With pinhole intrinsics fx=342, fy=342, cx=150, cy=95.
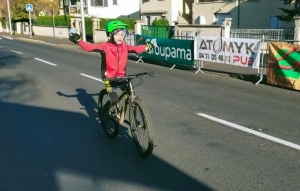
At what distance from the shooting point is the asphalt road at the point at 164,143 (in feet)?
13.4

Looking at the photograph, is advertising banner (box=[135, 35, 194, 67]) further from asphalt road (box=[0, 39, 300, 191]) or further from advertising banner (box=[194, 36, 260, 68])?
asphalt road (box=[0, 39, 300, 191])

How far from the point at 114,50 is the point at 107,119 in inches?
47.8

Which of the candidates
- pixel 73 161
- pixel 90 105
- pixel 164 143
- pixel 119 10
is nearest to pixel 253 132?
pixel 164 143

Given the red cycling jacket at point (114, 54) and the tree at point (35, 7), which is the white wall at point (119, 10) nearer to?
the tree at point (35, 7)

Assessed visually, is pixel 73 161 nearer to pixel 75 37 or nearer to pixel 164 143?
pixel 164 143

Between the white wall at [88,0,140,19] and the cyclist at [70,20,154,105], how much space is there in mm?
43038

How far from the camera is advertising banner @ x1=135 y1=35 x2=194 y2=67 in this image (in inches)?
535

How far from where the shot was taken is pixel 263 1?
27.0 m

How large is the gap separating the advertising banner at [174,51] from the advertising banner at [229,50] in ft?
1.54

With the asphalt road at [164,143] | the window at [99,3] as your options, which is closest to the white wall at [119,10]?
the window at [99,3]

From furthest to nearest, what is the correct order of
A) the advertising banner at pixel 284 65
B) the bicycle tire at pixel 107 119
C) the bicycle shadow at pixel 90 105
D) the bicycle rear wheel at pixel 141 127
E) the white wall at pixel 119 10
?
the white wall at pixel 119 10 < the advertising banner at pixel 284 65 < the bicycle shadow at pixel 90 105 < the bicycle tire at pixel 107 119 < the bicycle rear wheel at pixel 141 127

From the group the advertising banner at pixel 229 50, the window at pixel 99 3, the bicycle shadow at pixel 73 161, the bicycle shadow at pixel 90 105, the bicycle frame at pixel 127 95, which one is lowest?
the bicycle shadow at pixel 73 161

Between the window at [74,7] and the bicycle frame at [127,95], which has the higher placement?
the window at [74,7]

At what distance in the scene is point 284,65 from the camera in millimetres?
9961
